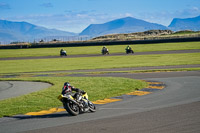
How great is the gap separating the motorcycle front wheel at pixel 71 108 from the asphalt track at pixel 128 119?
207mm

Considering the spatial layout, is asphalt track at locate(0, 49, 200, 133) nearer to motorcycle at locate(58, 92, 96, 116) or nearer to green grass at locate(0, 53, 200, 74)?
motorcycle at locate(58, 92, 96, 116)

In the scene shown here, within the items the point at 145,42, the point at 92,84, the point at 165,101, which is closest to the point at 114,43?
the point at 145,42

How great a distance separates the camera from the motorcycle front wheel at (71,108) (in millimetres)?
12086

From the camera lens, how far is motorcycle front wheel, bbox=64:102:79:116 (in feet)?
39.7

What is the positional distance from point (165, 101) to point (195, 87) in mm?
4999

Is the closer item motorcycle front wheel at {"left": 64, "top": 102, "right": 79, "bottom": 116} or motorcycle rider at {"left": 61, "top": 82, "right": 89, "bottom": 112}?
motorcycle front wheel at {"left": 64, "top": 102, "right": 79, "bottom": 116}

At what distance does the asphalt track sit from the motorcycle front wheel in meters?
0.21

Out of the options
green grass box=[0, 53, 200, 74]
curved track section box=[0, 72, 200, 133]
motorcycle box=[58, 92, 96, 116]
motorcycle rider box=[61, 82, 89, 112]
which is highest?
motorcycle rider box=[61, 82, 89, 112]

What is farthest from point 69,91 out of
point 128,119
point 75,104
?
point 128,119

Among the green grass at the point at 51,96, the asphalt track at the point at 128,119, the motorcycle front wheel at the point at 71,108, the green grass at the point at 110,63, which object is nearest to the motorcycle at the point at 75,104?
the motorcycle front wheel at the point at 71,108

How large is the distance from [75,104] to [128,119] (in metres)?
2.18

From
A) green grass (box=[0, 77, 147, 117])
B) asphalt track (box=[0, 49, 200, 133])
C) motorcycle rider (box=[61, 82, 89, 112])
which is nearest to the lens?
asphalt track (box=[0, 49, 200, 133])

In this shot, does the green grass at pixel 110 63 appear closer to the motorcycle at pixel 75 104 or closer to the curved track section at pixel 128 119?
the curved track section at pixel 128 119


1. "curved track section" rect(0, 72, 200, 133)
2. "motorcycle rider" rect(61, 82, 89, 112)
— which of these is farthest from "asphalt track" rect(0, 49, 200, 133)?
"motorcycle rider" rect(61, 82, 89, 112)
